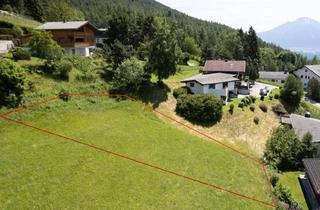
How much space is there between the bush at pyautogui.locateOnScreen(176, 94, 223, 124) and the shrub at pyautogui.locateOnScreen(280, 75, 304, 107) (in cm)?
1955

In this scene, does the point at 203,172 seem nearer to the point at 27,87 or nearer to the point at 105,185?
the point at 105,185

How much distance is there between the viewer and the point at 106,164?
20.7 meters

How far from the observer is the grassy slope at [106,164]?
17.3 meters

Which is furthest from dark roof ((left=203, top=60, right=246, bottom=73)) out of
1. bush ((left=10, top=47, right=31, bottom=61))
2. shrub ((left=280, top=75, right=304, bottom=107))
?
bush ((left=10, top=47, right=31, bottom=61))

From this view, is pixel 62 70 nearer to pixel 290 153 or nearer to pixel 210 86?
pixel 210 86

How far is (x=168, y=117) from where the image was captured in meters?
33.5

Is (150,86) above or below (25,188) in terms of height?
above

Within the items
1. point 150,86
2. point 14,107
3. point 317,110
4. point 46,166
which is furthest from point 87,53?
point 317,110

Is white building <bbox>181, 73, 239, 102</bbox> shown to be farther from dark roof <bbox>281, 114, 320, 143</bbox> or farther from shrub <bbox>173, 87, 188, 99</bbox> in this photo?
dark roof <bbox>281, 114, 320, 143</bbox>

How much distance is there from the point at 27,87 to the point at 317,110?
171 ft

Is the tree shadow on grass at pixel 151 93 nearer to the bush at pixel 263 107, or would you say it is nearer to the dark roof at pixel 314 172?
the bush at pixel 263 107

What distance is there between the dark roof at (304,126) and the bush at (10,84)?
107 feet

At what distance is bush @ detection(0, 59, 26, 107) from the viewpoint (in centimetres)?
2403

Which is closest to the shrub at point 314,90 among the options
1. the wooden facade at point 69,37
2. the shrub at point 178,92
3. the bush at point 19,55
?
the shrub at point 178,92
